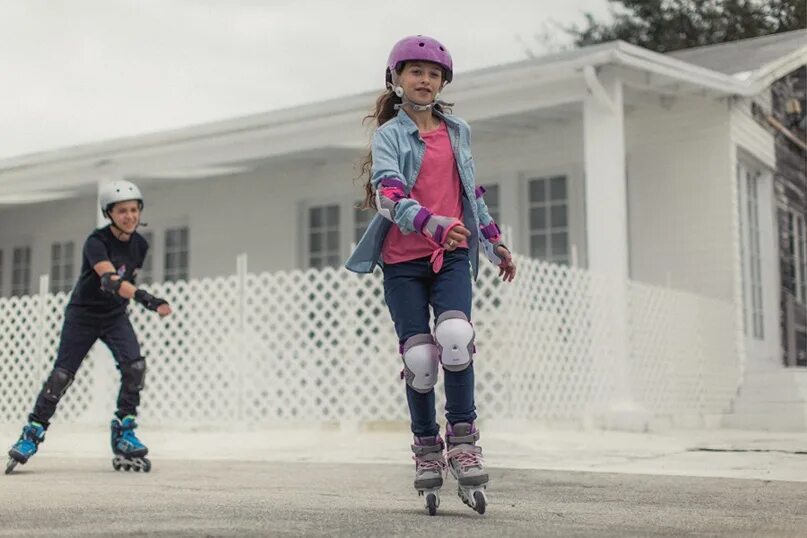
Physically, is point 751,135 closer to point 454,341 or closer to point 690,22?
point 454,341

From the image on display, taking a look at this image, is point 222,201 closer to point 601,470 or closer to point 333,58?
point 601,470

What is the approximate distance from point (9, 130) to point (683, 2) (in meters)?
19.0

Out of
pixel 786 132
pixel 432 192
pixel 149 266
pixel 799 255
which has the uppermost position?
pixel 786 132

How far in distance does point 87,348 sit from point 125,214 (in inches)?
31.6

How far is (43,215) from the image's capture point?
18.4 meters

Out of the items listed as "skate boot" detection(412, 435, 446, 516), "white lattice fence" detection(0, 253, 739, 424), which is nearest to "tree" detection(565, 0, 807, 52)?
"white lattice fence" detection(0, 253, 739, 424)

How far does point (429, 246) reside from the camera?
4.11 meters

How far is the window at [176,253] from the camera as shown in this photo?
54.0 feet

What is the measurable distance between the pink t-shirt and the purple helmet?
0.86ft

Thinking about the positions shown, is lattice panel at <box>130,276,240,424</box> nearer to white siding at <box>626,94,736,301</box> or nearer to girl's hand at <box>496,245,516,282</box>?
white siding at <box>626,94,736,301</box>

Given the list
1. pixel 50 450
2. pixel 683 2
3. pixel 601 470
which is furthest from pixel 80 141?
pixel 683 2

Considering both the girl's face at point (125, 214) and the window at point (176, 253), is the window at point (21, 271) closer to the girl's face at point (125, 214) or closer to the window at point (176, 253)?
the window at point (176, 253)

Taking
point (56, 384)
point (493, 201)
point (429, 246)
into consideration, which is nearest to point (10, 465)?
point (56, 384)

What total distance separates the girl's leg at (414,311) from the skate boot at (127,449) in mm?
2758
